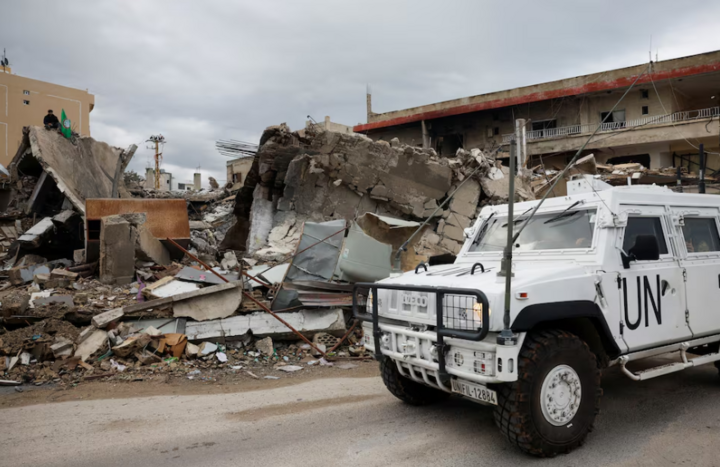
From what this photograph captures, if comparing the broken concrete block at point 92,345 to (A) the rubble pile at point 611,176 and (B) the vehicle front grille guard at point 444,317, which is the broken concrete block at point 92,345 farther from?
(A) the rubble pile at point 611,176

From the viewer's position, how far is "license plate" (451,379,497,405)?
3701 mm

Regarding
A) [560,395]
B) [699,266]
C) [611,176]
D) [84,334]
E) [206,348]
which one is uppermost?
[611,176]

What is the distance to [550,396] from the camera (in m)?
3.78

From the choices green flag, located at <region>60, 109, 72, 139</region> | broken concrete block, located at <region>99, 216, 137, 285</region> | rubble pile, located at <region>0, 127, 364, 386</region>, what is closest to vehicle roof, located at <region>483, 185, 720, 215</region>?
rubble pile, located at <region>0, 127, 364, 386</region>

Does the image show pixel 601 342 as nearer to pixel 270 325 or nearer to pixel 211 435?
pixel 211 435

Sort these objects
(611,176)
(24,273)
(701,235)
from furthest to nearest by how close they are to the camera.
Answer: (611,176)
(24,273)
(701,235)

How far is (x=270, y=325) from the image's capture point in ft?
26.5

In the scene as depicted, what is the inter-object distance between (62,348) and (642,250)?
732cm

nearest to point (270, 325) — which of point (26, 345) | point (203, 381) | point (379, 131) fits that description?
point (203, 381)

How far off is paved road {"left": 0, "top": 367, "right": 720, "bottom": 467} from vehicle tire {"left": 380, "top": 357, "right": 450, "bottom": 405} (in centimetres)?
13

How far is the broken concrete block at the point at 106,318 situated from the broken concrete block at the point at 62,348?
0.44 metres

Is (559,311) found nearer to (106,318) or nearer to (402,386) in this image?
(402,386)

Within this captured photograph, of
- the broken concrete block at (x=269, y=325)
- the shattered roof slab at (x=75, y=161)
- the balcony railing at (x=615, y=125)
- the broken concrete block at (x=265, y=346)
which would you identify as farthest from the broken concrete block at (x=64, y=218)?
the balcony railing at (x=615, y=125)

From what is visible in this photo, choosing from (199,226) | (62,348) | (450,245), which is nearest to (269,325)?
(62,348)
